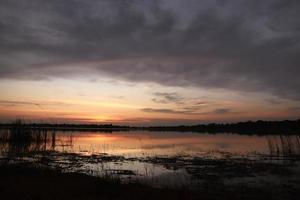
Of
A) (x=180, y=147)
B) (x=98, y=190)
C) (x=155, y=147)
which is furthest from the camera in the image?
(x=155, y=147)

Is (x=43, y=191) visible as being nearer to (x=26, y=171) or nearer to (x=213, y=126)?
(x=26, y=171)

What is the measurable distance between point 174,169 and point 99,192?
27.5 ft

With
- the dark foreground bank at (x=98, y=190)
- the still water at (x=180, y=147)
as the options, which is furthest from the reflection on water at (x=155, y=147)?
the dark foreground bank at (x=98, y=190)

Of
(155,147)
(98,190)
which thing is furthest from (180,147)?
(98,190)

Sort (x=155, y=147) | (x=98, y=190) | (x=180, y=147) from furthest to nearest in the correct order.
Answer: (x=155, y=147)
(x=180, y=147)
(x=98, y=190)

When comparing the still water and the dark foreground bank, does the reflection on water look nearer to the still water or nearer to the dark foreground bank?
the still water

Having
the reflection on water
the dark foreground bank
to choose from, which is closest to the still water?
the reflection on water

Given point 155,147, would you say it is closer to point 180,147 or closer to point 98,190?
point 180,147

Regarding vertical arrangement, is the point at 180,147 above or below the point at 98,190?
above

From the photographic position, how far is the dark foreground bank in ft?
35.6

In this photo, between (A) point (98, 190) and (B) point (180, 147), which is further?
(B) point (180, 147)

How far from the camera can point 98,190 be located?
11.8 metres

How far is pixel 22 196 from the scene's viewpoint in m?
10.3

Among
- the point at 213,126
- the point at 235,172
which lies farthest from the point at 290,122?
the point at 235,172
